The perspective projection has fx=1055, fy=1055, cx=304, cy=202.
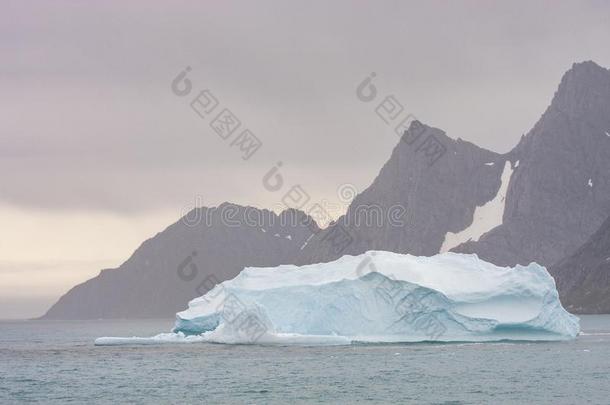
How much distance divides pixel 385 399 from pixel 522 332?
106 ft

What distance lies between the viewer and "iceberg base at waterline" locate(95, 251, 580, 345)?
71.3 m

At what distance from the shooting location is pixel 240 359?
66.9 meters

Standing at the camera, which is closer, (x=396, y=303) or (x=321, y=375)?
(x=321, y=375)

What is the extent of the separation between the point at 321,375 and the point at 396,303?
652 inches

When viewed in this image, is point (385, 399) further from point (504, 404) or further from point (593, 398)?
point (593, 398)

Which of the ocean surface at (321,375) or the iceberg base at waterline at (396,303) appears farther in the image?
the iceberg base at waterline at (396,303)

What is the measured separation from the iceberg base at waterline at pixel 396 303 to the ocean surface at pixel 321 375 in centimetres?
119

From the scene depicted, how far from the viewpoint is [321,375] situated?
5559cm

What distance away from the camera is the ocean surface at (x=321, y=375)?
46750 millimetres

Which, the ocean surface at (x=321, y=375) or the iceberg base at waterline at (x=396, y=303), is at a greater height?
the iceberg base at waterline at (x=396, y=303)

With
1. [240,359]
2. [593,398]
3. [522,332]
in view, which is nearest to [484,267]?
[522,332]

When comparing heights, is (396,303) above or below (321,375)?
above

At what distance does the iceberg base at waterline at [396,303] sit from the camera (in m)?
71.3

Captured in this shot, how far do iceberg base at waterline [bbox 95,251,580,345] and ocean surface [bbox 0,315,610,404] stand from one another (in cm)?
119
